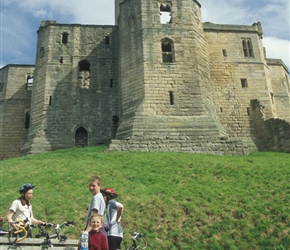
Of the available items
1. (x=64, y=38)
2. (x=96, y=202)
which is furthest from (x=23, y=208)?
(x=64, y=38)

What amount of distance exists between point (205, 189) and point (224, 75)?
570 inches

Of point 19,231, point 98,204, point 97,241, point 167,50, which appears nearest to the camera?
point 97,241

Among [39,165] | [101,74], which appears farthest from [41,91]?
[39,165]

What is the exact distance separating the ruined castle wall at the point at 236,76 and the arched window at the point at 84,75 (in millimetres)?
8912

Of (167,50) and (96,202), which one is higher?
(167,50)

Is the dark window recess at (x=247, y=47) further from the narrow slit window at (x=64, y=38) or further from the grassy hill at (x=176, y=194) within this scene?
the narrow slit window at (x=64, y=38)

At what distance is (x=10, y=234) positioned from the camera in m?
7.46

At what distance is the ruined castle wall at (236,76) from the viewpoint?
25422mm

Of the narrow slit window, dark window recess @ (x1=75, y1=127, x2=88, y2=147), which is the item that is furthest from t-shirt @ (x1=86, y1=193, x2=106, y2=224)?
the narrow slit window

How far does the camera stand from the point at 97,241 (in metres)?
5.88

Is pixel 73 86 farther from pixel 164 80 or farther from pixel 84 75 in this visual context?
pixel 164 80

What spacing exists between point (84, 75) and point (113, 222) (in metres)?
20.8

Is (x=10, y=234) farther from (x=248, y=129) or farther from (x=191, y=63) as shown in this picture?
(x=248, y=129)

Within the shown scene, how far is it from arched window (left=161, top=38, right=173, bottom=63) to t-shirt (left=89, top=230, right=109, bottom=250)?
18411mm
